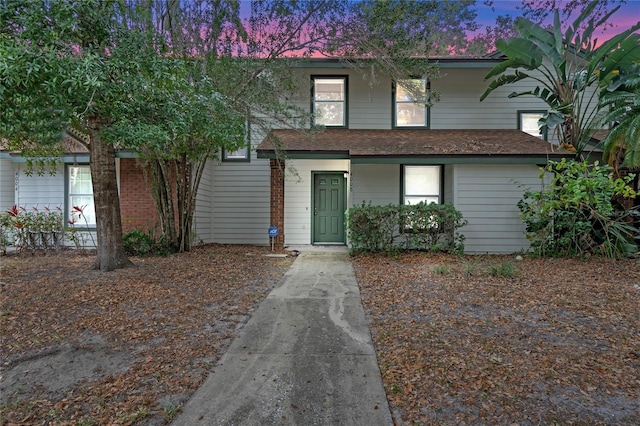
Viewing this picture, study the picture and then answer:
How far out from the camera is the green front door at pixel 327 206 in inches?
429

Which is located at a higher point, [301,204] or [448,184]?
Answer: [448,184]

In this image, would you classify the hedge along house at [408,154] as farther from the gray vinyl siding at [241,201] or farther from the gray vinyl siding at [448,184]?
the gray vinyl siding at [241,201]

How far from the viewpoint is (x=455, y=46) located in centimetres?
1446

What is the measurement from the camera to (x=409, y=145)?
9.48 metres

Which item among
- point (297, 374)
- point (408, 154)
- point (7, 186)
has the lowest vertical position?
point (297, 374)

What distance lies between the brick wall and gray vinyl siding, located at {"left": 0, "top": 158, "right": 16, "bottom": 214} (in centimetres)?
363

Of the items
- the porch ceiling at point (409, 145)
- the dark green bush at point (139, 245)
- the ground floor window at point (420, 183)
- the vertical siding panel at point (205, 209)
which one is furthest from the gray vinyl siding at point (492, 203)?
the dark green bush at point (139, 245)

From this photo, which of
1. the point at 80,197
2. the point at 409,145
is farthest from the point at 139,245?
the point at 409,145

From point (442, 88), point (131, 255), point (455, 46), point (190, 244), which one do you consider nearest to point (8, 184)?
point (131, 255)

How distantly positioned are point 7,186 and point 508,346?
13413mm

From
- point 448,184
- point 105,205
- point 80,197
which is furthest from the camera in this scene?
point 80,197

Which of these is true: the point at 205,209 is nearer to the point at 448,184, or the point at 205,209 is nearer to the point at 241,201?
the point at 241,201

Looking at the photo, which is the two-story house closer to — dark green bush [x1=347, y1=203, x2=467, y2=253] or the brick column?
the brick column

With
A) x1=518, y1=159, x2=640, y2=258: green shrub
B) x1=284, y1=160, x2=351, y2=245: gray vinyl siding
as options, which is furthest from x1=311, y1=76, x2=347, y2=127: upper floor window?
x1=518, y1=159, x2=640, y2=258: green shrub
